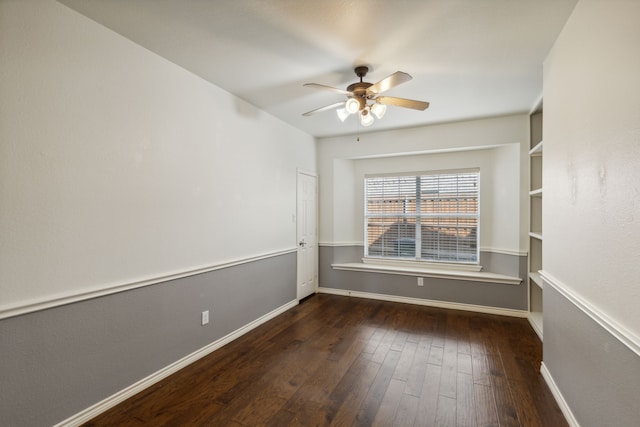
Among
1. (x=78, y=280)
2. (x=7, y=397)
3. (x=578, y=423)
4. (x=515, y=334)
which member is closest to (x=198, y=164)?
(x=78, y=280)

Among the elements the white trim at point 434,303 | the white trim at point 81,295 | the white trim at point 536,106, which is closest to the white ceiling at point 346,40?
the white trim at point 536,106

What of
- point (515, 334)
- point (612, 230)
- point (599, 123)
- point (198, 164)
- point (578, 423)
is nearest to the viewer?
point (612, 230)

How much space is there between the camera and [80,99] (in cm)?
193

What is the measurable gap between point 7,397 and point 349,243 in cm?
419

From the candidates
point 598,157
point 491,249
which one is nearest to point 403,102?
point 598,157

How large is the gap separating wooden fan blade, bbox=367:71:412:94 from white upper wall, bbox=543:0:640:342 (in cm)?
100

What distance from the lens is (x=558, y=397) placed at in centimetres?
214

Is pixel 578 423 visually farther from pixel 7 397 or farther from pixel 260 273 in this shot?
pixel 7 397

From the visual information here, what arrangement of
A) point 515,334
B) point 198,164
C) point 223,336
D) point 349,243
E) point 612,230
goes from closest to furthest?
point 612,230, point 198,164, point 223,336, point 515,334, point 349,243

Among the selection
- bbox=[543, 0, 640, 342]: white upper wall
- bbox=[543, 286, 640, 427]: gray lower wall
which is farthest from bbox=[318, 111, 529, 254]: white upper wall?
bbox=[543, 286, 640, 427]: gray lower wall

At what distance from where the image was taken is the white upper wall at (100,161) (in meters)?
1.66

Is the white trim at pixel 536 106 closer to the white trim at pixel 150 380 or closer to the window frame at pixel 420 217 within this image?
the window frame at pixel 420 217

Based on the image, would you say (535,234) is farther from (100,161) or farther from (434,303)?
(100,161)

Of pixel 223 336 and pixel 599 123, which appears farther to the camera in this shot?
pixel 223 336
